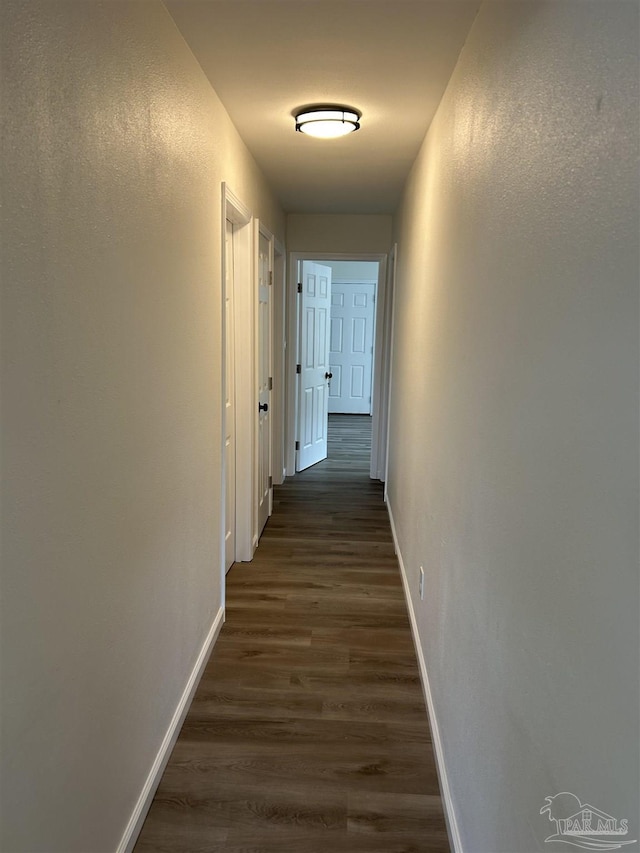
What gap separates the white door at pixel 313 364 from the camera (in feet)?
18.3

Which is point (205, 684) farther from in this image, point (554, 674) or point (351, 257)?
point (351, 257)

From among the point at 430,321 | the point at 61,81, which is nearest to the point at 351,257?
the point at 430,321

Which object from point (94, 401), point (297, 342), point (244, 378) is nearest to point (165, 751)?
point (94, 401)

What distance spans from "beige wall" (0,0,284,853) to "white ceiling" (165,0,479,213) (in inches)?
7.1

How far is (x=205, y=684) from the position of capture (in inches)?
93.8

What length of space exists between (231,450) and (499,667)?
8.00ft

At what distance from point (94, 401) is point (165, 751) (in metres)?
1.30

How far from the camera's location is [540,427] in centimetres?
99

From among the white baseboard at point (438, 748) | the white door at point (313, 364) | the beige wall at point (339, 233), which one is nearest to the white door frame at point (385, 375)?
the beige wall at point (339, 233)

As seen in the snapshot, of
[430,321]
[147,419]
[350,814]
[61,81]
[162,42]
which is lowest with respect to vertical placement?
[350,814]

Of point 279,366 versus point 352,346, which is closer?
point 279,366

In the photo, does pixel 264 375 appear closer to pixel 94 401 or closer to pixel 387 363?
pixel 387 363

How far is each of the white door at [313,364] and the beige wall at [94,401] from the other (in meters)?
3.42

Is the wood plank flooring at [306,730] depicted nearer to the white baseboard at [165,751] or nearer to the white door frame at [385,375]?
the white baseboard at [165,751]
